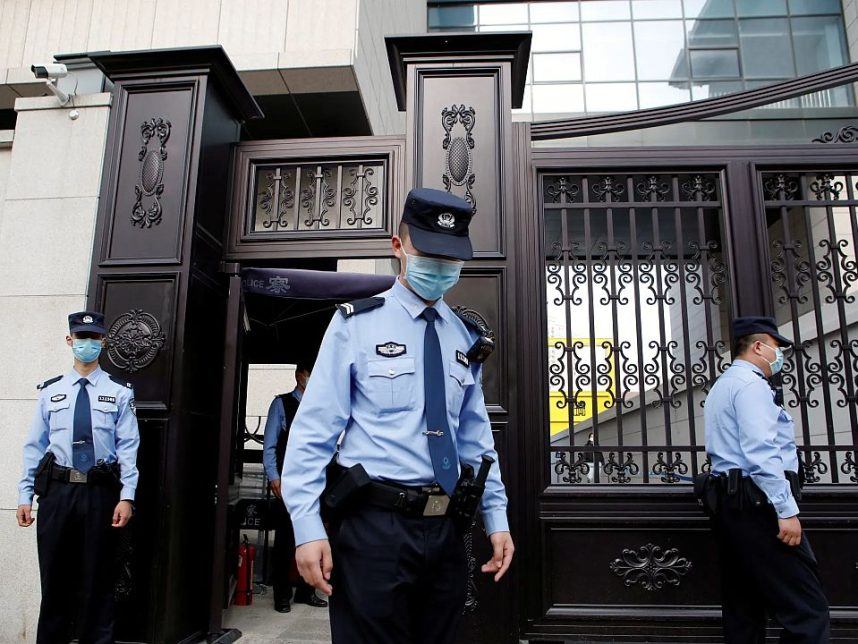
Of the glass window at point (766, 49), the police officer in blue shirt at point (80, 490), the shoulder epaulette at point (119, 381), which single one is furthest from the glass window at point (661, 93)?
the police officer in blue shirt at point (80, 490)

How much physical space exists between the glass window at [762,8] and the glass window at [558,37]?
11.2 feet

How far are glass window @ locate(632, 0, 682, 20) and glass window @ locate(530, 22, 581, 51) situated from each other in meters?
1.32

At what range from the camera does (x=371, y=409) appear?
198 cm

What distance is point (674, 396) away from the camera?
14.0 ft

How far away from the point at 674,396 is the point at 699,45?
1233cm

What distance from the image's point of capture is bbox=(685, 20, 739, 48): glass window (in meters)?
13.8

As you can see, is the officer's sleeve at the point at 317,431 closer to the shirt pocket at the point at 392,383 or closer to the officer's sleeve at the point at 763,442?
the shirt pocket at the point at 392,383

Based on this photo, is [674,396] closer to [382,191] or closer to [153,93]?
[382,191]

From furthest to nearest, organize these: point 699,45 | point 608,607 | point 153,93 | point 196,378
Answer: point 699,45 → point 153,93 → point 196,378 → point 608,607

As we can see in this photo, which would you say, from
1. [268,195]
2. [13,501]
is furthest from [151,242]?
[13,501]

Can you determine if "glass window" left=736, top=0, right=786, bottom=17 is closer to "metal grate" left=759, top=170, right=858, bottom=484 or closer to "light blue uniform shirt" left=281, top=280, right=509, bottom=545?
"metal grate" left=759, top=170, right=858, bottom=484

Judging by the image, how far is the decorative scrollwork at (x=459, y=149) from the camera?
4.28 meters

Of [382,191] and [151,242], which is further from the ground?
[382,191]

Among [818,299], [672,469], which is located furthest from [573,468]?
[818,299]
